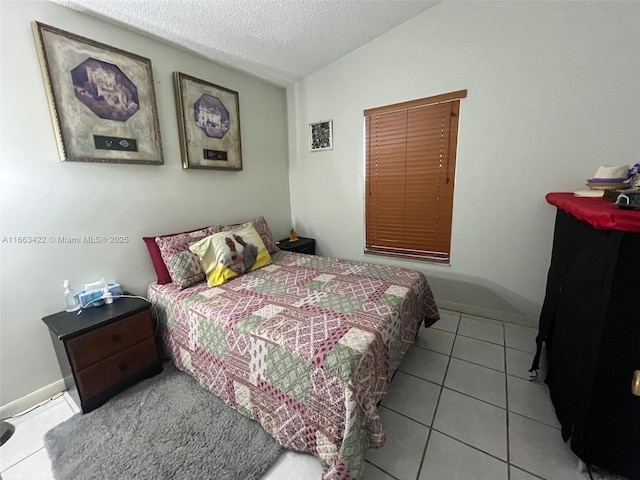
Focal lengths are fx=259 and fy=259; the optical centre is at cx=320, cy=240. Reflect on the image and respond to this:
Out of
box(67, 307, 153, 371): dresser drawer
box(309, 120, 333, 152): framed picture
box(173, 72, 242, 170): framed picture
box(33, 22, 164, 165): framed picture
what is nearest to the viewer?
box(67, 307, 153, 371): dresser drawer

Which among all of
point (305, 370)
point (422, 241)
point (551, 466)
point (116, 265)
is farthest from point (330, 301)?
point (116, 265)

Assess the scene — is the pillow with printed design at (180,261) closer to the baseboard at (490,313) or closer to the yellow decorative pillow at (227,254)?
the yellow decorative pillow at (227,254)

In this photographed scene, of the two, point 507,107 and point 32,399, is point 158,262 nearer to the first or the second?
point 32,399

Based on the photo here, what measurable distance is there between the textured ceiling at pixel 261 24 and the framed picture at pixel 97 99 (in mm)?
247

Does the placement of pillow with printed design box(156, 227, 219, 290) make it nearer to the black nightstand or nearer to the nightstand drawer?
the black nightstand

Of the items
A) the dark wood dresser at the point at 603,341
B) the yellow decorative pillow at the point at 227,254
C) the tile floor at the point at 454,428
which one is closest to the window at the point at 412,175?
the tile floor at the point at 454,428

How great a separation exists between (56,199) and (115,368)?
1.14m

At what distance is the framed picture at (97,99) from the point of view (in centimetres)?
157

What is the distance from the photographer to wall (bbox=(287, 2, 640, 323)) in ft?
5.65

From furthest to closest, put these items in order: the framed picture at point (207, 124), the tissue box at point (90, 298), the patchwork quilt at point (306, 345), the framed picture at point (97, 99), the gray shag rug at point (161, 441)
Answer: the framed picture at point (207, 124)
the tissue box at point (90, 298)
the framed picture at point (97, 99)
the gray shag rug at point (161, 441)
the patchwork quilt at point (306, 345)

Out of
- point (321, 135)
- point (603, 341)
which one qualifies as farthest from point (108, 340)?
point (321, 135)

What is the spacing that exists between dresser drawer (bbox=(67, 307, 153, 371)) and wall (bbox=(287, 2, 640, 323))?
7.42 ft

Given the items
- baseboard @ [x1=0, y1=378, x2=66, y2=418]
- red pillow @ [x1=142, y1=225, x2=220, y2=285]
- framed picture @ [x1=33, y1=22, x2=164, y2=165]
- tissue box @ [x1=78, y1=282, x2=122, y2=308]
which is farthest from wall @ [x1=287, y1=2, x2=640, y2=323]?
baseboard @ [x1=0, y1=378, x2=66, y2=418]

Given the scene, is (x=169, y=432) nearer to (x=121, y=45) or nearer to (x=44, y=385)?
(x=44, y=385)
